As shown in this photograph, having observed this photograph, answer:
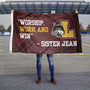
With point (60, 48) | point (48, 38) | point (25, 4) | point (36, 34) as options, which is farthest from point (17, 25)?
point (25, 4)

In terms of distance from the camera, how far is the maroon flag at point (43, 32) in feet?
12.4

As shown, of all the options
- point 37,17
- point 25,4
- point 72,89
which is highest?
point 25,4

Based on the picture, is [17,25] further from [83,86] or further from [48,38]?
[83,86]

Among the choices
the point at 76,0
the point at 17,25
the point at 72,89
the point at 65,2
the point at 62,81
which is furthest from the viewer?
the point at 76,0

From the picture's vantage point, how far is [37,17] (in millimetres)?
3797

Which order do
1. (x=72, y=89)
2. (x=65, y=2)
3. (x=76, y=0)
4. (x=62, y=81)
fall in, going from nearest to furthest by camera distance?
(x=72, y=89), (x=62, y=81), (x=65, y=2), (x=76, y=0)

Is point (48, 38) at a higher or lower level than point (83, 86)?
higher

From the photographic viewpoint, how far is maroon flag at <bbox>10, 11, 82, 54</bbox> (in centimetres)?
378

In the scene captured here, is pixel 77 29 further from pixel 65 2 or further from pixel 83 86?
pixel 65 2

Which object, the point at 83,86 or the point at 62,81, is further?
the point at 62,81

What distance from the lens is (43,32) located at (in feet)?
12.6

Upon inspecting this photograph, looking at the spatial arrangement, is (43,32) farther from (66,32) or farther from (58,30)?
(66,32)

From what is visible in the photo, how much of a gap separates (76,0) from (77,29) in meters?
73.7

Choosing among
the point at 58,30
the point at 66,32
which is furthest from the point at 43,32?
the point at 66,32
